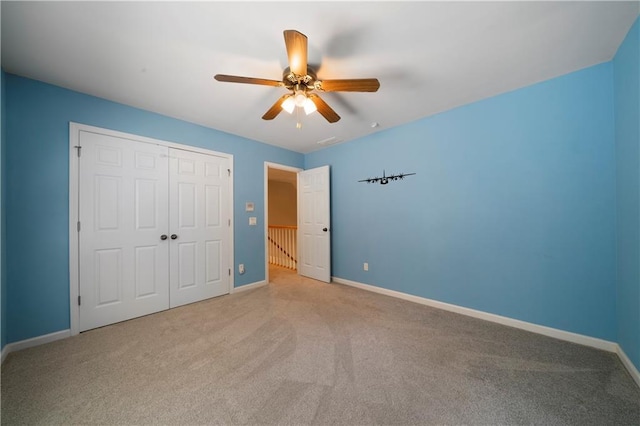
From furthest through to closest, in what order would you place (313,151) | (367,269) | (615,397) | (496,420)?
(313,151) < (367,269) < (615,397) < (496,420)

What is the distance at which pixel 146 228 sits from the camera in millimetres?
2658

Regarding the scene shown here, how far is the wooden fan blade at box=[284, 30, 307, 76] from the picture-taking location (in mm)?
1301

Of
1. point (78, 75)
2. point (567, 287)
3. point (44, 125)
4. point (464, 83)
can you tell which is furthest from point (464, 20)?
point (44, 125)

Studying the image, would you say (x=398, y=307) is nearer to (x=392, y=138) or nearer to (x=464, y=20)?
(x=392, y=138)

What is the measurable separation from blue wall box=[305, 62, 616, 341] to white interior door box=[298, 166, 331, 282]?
2.83 feet

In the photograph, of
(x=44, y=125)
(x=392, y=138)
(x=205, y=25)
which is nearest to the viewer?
(x=205, y=25)

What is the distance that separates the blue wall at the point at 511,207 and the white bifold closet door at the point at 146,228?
7.98 feet

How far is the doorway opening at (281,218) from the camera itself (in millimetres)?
4051

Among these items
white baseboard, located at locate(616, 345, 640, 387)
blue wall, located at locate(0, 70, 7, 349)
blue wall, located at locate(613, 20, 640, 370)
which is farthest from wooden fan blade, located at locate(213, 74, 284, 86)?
white baseboard, located at locate(616, 345, 640, 387)

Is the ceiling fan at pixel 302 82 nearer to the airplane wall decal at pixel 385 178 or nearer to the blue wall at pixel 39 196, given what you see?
the airplane wall decal at pixel 385 178

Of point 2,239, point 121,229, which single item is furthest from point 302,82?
point 2,239

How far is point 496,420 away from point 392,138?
10.0 ft

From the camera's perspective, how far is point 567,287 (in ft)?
6.71

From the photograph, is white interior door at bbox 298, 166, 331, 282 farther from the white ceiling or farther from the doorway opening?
the white ceiling
